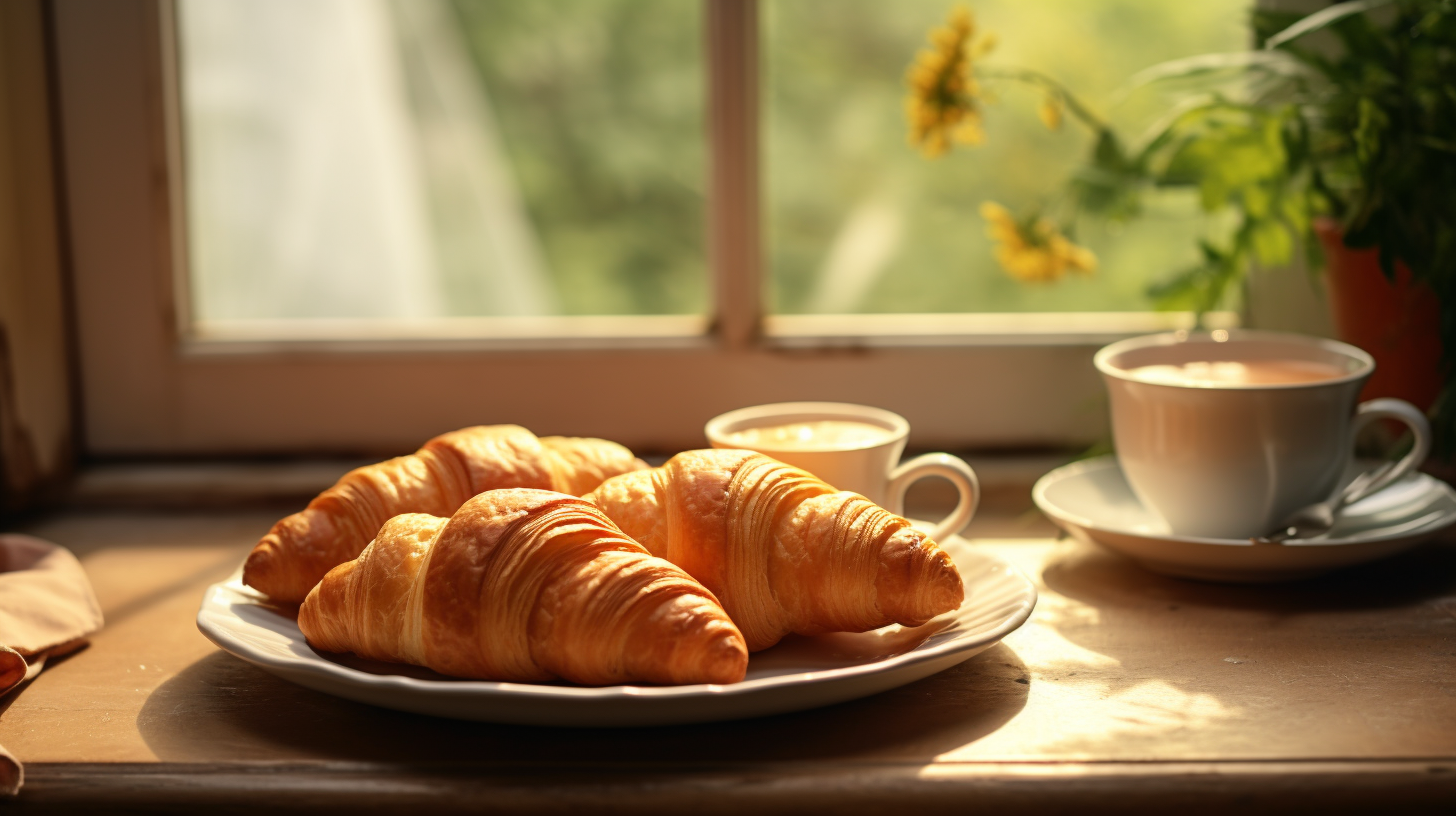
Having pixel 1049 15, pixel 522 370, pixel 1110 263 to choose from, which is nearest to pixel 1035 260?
pixel 522 370

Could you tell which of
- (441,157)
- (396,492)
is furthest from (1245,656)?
(441,157)

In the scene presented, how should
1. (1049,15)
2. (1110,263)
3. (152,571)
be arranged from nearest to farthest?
1. (152,571)
2. (1049,15)
3. (1110,263)

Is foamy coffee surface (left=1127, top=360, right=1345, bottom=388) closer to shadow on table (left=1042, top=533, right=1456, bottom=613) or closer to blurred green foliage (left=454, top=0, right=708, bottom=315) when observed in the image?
shadow on table (left=1042, top=533, right=1456, bottom=613)

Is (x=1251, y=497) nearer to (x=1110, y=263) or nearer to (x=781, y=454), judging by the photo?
(x=781, y=454)

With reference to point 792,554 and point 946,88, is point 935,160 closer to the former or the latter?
point 946,88

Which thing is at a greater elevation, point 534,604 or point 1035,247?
point 1035,247

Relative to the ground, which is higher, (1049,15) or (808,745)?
(1049,15)

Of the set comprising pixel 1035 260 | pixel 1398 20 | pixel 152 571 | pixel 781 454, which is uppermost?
pixel 1398 20
